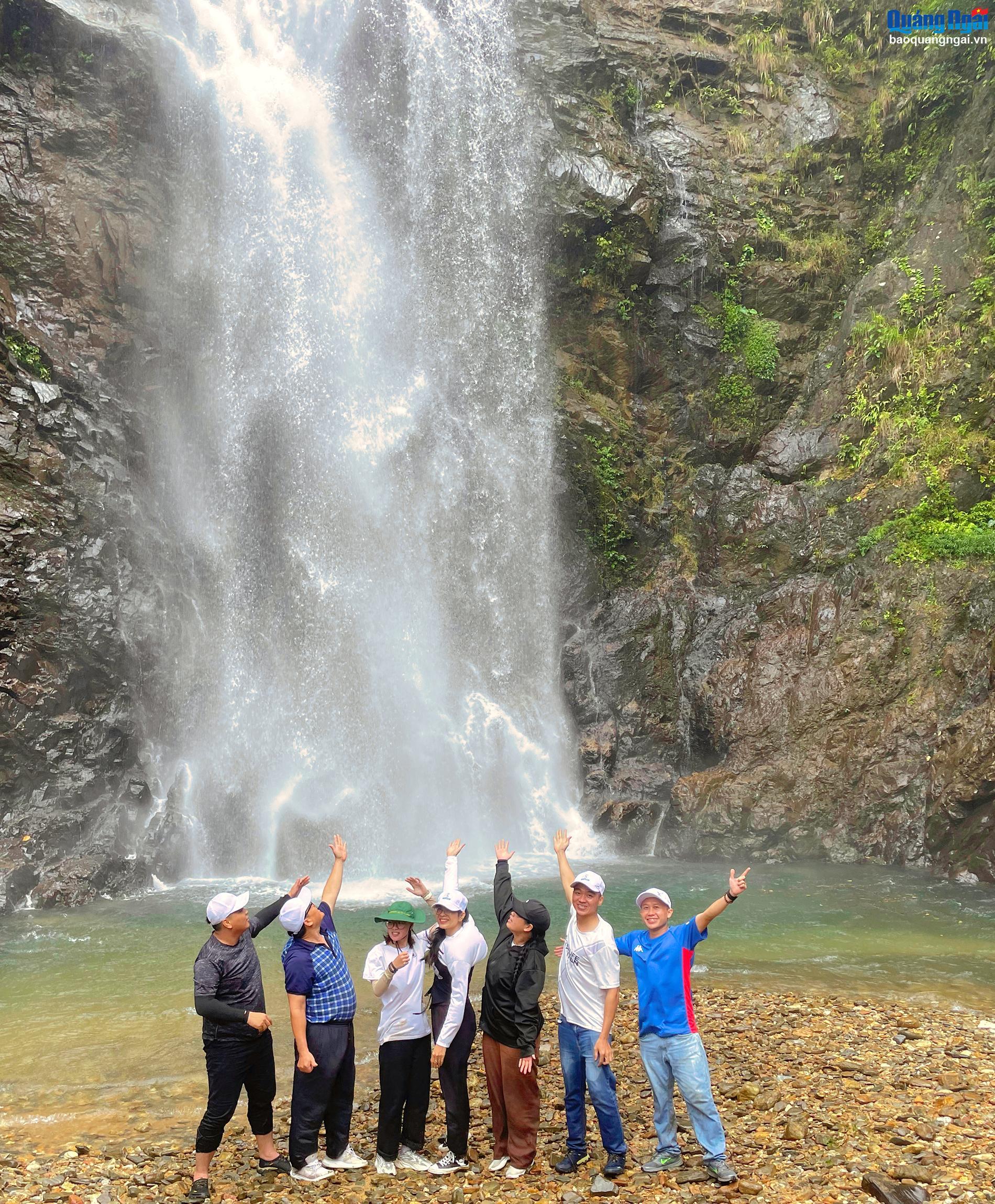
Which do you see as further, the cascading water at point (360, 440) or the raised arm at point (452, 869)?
the cascading water at point (360, 440)

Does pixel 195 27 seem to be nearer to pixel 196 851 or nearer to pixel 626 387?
pixel 626 387

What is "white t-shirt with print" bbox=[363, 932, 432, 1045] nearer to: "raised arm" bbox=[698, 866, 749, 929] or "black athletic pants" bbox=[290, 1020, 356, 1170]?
"black athletic pants" bbox=[290, 1020, 356, 1170]

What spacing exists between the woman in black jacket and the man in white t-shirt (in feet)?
0.63

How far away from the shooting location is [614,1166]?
541 cm

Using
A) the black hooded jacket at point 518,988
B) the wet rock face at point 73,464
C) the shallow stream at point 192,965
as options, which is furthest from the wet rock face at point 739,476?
the black hooded jacket at point 518,988

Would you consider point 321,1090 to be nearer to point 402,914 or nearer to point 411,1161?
point 411,1161

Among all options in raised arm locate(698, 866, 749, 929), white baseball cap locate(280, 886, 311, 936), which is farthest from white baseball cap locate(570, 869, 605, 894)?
white baseball cap locate(280, 886, 311, 936)

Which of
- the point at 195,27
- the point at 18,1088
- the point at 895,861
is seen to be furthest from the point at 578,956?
the point at 195,27

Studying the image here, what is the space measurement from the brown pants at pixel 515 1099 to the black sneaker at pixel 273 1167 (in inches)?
52.5

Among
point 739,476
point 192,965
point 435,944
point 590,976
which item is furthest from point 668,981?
point 739,476

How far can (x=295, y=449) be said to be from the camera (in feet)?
70.5

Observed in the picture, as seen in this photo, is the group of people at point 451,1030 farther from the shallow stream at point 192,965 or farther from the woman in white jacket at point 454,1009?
the shallow stream at point 192,965

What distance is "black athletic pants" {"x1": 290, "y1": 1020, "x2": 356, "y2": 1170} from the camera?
18.6 feet

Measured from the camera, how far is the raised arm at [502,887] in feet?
19.2
